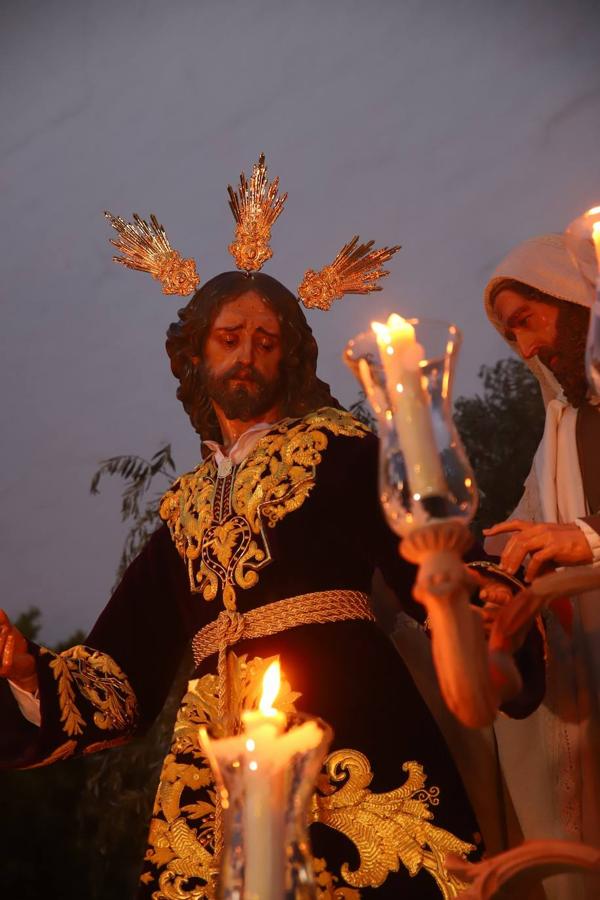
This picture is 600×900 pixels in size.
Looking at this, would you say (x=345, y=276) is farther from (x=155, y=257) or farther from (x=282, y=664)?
(x=282, y=664)

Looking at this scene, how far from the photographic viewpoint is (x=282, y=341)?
364 centimetres

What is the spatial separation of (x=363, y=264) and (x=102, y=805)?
351 cm

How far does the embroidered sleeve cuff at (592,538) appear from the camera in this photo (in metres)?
2.63

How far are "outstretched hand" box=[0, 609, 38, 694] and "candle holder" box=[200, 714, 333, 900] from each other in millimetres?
1536

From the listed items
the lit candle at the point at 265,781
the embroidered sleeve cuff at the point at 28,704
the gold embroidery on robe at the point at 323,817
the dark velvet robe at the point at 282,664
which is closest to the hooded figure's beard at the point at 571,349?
the dark velvet robe at the point at 282,664

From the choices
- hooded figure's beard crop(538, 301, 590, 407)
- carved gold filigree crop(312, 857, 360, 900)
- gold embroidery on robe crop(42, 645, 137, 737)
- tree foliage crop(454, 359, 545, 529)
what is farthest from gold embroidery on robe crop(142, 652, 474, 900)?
tree foliage crop(454, 359, 545, 529)

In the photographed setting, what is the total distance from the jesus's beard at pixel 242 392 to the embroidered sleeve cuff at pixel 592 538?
47.5 inches

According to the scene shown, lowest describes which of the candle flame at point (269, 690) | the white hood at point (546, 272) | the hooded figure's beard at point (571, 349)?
the candle flame at point (269, 690)

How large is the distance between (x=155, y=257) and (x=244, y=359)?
61 centimetres

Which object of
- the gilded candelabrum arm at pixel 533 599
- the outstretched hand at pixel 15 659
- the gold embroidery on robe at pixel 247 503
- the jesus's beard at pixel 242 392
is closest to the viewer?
the gilded candelabrum arm at pixel 533 599

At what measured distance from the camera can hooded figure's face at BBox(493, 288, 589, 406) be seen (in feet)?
11.0

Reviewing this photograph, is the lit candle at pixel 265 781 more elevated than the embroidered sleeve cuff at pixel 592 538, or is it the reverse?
the embroidered sleeve cuff at pixel 592 538

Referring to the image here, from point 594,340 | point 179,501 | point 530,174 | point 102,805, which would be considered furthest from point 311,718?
point 530,174

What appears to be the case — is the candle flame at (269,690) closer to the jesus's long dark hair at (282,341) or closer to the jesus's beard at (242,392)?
the jesus's beard at (242,392)
